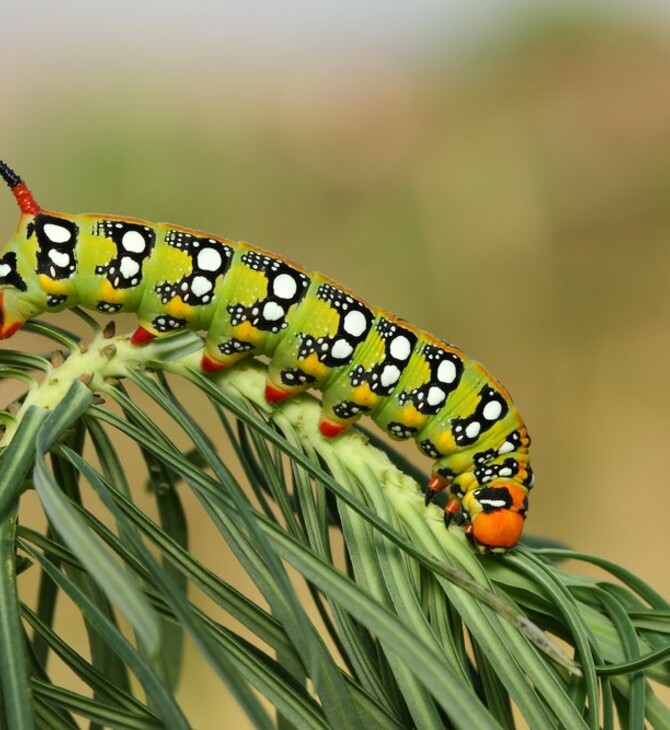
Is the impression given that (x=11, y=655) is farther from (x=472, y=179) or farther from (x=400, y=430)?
(x=472, y=179)

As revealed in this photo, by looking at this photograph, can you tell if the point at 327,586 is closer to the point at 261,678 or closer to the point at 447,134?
the point at 261,678

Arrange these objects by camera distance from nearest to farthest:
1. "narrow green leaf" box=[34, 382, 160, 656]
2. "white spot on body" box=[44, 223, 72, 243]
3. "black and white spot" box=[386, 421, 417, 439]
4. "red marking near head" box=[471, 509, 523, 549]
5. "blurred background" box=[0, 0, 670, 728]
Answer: "narrow green leaf" box=[34, 382, 160, 656] → "red marking near head" box=[471, 509, 523, 549] → "white spot on body" box=[44, 223, 72, 243] → "black and white spot" box=[386, 421, 417, 439] → "blurred background" box=[0, 0, 670, 728]

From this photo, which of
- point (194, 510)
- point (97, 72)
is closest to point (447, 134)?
point (97, 72)

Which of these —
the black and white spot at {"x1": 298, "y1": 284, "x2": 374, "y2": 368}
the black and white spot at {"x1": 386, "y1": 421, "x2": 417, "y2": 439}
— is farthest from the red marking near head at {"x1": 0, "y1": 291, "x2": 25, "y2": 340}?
the black and white spot at {"x1": 386, "y1": 421, "x2": 417, "y2": 439}

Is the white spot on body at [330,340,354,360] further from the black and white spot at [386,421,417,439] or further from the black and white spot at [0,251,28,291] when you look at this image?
the black and white spot at [0,251,28,291]

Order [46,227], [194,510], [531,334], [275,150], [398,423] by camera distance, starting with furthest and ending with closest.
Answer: [275,150]
[531,334]
[194,510]
[398,423]
[46,227]

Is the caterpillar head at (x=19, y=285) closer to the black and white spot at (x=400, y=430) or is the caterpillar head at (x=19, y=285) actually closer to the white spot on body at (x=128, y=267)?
the white spot on body at (x=128, y=267)
